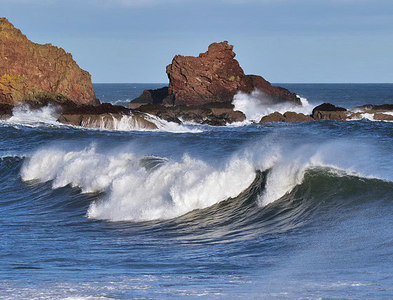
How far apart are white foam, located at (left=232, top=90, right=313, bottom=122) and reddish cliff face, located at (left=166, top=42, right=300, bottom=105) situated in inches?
→ 26.4

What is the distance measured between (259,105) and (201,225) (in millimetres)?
40525

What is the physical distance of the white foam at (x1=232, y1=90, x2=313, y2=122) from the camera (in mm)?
50000

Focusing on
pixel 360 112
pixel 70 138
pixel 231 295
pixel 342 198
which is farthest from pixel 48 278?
pixel 360 112

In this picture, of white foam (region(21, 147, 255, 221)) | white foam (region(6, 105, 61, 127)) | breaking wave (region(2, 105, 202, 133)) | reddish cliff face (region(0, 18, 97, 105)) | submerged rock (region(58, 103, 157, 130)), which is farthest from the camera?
reddish cliff face (region(0, 18, 97, 105))

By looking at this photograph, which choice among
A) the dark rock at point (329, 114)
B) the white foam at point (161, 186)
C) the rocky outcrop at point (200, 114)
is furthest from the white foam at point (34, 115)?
the white foam at point (161, 186)

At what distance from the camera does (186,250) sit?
952cm

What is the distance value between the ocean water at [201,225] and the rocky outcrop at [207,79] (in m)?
32.0

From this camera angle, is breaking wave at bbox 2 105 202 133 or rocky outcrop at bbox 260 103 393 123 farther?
rocky outcrop at bbox 260 103 393 123

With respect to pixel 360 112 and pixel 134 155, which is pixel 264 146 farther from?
pixel 360 112

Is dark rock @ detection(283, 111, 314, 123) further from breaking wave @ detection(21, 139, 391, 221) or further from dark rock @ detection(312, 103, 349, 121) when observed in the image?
breaking wave @ detection(21, 139, 391, 221)

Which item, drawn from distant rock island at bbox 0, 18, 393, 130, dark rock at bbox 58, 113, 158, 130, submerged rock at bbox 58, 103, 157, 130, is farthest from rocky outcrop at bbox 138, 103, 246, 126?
dark rock at bbox 58, 113, 158, 130

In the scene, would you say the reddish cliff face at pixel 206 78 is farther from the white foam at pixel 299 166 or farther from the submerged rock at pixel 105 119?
the white foam at pixel 299 166

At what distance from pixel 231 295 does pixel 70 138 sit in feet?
75.1

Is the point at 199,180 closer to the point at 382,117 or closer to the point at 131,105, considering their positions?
the point at 382,117
